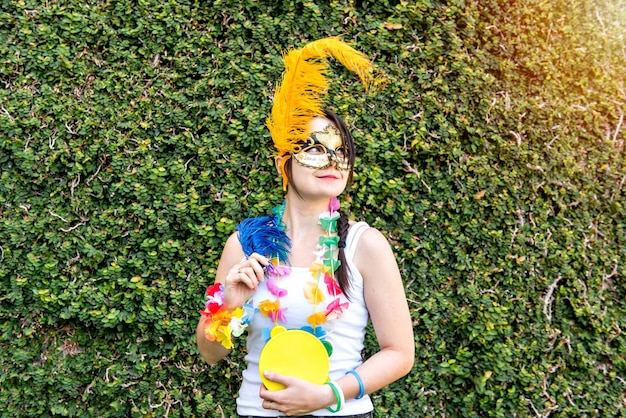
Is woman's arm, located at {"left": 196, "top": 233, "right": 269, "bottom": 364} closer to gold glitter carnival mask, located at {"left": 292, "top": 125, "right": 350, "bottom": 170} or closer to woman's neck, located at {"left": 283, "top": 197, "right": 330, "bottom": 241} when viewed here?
woman's neck, located at {"left": 283, "top": 197, "right": 330, "bottom": 241}

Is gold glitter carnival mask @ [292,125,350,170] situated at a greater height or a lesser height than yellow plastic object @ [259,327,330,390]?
greater

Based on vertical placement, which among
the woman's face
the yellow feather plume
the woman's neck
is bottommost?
the woman's neck

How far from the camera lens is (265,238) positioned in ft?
6.96

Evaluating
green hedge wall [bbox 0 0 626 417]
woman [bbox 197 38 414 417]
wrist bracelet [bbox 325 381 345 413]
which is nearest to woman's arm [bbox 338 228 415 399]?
woman [bbox 197 38 414 417]

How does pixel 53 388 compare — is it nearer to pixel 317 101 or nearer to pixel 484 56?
pixel 317 101

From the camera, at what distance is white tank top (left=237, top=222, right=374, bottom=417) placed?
197 centimetres

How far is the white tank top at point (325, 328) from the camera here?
1968 millimetres

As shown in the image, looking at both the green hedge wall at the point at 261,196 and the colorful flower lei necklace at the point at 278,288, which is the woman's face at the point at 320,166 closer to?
the colorful flower lei necklace at the point at 278,288

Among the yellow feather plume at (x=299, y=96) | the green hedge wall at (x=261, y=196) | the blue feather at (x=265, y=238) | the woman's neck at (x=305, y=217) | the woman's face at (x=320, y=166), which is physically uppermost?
the yellow feather plume at (x=299, y=96)

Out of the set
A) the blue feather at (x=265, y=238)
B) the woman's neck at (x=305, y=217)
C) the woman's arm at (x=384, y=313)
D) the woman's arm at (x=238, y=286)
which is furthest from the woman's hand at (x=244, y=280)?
the woman's arm at (x=384, y=313)

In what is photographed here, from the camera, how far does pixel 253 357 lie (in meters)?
2.04

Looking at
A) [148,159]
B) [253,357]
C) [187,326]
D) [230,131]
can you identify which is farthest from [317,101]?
[187,326]

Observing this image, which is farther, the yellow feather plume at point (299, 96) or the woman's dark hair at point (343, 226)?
the yellow feather plume at point (299, 96)

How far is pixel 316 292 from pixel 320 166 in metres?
0.43
